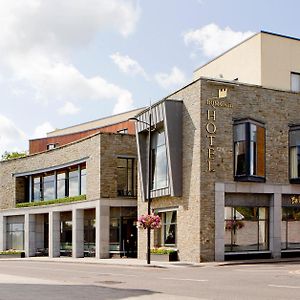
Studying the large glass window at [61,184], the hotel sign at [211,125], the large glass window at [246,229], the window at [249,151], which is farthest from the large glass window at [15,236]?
the window at [249,151]

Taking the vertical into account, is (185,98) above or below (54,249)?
above

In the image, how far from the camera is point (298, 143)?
122 feet

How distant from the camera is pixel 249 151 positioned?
116ft

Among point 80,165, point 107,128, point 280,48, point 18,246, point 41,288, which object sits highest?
point 280,48

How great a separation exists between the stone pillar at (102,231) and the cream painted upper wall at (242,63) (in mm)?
→ 14191

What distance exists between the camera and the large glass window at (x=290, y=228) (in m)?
37.1

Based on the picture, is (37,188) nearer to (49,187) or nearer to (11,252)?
(49,187)

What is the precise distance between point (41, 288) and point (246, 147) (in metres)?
19.6

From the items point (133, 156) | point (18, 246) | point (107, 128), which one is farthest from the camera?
point (107, 128)

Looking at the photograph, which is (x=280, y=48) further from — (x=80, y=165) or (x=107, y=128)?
(x=107, y=128)

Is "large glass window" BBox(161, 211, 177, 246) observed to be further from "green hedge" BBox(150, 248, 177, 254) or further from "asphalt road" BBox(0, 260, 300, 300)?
"asphalt road" BBox(0, 260, 300, 300)

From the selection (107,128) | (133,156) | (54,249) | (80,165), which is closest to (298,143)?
(133,156)

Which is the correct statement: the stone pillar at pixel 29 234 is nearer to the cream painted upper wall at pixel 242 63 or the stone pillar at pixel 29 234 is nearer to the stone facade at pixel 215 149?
the cream painted upper wall at pixel 242 63

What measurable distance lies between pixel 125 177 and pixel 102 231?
4.56 meters
